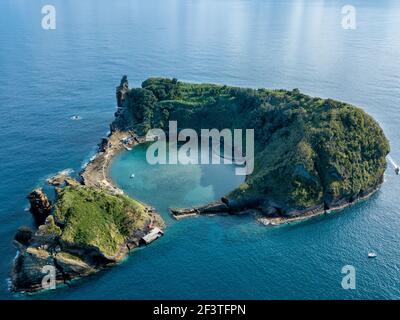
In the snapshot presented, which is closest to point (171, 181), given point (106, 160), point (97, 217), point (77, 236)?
point (106, 160)

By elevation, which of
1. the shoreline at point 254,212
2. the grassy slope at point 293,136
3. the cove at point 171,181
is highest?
the grassy slope at point 293,136

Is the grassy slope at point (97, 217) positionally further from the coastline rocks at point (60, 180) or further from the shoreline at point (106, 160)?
the coastline rocks at point (60, 180)

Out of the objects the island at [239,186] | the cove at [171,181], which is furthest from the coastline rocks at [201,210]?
the cove at [171,181]

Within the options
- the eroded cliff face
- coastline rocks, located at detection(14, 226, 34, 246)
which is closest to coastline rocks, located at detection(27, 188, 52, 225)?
the eroded cliff face

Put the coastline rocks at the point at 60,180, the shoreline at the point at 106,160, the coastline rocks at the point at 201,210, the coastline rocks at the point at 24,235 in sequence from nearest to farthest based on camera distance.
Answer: the coastline rocks at the point at 24,235 < the coastline rocks at the point at 201,210 < the coastline rocks at the point at 60,180 < the shoreline at the point at 106,160

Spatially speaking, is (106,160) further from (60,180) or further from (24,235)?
(24,235)

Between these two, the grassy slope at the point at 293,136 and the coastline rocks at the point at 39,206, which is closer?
the coastline rocks at the point at 39,206
